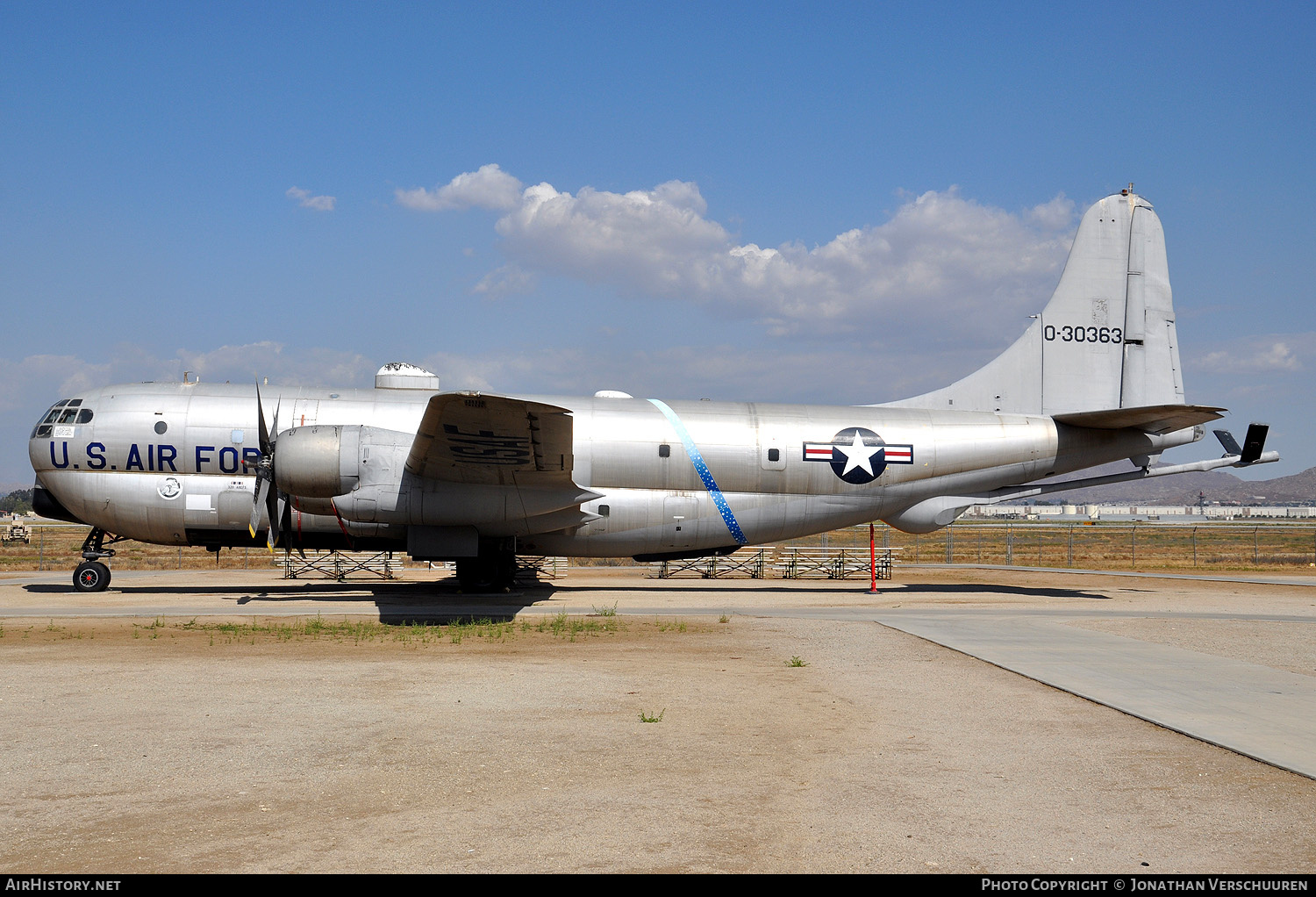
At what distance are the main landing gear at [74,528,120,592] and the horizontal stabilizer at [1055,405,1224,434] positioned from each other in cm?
2483

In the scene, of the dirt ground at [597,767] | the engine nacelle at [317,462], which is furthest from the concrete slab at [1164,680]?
the engine nacelle at [317,462]

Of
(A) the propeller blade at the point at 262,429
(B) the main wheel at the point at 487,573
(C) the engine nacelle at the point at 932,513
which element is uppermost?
(A) the propeller blade at the point at 262,429

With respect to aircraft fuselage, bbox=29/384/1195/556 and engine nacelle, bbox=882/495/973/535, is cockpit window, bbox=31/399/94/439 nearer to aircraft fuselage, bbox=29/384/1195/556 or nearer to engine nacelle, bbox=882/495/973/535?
aircraft fuselage, bbox=29/384/1195/556

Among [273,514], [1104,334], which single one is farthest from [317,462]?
[1104,334]

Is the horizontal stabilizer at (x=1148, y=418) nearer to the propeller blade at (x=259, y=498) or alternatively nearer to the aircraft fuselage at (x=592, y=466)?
the aircraft fuselage at (x=592, y=466)

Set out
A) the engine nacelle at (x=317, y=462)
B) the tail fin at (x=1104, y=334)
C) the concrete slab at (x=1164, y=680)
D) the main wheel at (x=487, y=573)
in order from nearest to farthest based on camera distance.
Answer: the concrete slab at (x=1164, y=680) → the engine nacelle at (x=317, y=462) → the main wheel at (x=487, y=573) → the tail fin at (x=1104, y=334)

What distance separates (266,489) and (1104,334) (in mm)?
22513

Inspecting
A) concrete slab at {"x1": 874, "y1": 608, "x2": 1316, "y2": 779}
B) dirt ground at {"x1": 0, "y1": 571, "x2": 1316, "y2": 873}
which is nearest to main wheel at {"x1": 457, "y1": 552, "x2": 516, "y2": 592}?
dirt ground at {"x1": 0, "y1": 571, "x2": 1316, "y2": 873}

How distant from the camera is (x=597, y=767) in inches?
288

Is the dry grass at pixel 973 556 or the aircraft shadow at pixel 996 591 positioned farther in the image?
the dry grass at pixel 973 556

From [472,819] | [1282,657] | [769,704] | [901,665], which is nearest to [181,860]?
[472,819]

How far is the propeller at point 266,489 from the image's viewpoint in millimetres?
19203

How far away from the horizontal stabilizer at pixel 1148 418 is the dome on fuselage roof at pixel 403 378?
667 inches

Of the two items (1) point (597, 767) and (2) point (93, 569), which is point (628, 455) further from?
(1) point (597, 767)
